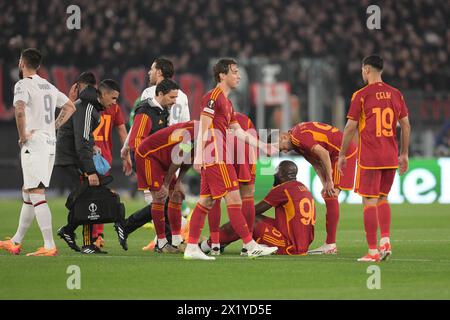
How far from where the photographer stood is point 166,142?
11875 mm

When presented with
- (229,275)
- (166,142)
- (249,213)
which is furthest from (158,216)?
(229,275)

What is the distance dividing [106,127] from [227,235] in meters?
2.77

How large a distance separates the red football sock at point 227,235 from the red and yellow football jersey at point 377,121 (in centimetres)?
181

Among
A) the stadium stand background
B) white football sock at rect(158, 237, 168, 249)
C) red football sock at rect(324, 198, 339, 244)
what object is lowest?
white football sock at rect(158, 237, 168, 249)

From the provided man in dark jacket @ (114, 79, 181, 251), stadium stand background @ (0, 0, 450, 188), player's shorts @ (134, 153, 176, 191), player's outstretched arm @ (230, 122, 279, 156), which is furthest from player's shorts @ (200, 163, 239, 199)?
stadium stand background @ (0, 0, 450, 188)

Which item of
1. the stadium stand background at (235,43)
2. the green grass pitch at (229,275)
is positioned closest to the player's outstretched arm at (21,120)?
the green grass pitch at (229,275)

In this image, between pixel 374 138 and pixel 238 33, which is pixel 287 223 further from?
pixel 238 33

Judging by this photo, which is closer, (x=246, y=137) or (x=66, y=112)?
(x=246, y=137)

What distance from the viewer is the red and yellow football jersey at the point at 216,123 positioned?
1092 centimetres

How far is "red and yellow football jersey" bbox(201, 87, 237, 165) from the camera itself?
10922mm

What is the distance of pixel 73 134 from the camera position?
40.0 ft

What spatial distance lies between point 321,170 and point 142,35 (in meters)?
17.7

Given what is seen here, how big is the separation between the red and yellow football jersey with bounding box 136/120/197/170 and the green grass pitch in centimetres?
111

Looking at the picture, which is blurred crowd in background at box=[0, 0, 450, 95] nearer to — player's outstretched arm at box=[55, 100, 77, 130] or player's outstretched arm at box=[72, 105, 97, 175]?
player's outstretched arm at box=[72, 105, 97, 175]
